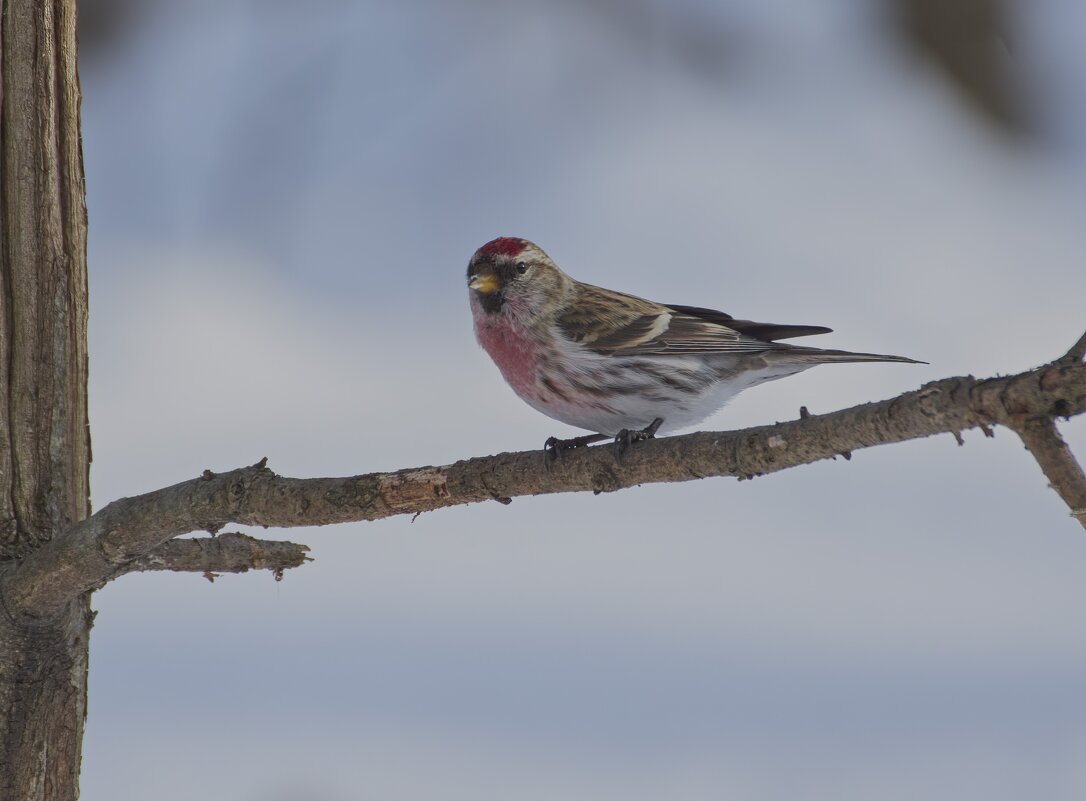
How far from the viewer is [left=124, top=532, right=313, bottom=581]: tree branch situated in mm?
1933

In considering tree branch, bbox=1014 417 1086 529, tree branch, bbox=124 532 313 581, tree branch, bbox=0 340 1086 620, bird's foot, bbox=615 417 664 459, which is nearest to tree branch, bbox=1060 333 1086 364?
tree branch, bbox=1014 417 1086 529

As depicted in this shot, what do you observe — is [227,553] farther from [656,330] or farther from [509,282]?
→ [656,330]

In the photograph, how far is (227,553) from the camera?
1.94 m

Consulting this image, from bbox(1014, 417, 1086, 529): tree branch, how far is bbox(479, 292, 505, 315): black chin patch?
58.3 inches

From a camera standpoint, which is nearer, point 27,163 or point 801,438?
point 801,438

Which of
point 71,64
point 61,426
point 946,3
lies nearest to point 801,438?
point 61,426

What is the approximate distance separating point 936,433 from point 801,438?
0.20 metres

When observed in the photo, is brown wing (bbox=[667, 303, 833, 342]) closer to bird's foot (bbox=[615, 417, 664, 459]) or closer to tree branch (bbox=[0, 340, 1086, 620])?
bird's foot (bbox=[615, 417, 664, 459])

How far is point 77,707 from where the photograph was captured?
1930 millimetres

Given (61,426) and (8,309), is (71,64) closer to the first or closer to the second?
(8,309)

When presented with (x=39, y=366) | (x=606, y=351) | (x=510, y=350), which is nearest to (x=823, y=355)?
(x=606, y=351)

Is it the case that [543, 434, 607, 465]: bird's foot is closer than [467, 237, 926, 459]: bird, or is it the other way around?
[543, 434, 607, 465]: bird's foot

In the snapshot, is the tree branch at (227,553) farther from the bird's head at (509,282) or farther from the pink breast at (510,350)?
the bird's head at (509,282)

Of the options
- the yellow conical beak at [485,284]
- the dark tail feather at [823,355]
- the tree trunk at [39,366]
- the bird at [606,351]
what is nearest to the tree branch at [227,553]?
the tree trunk at [39,366]
